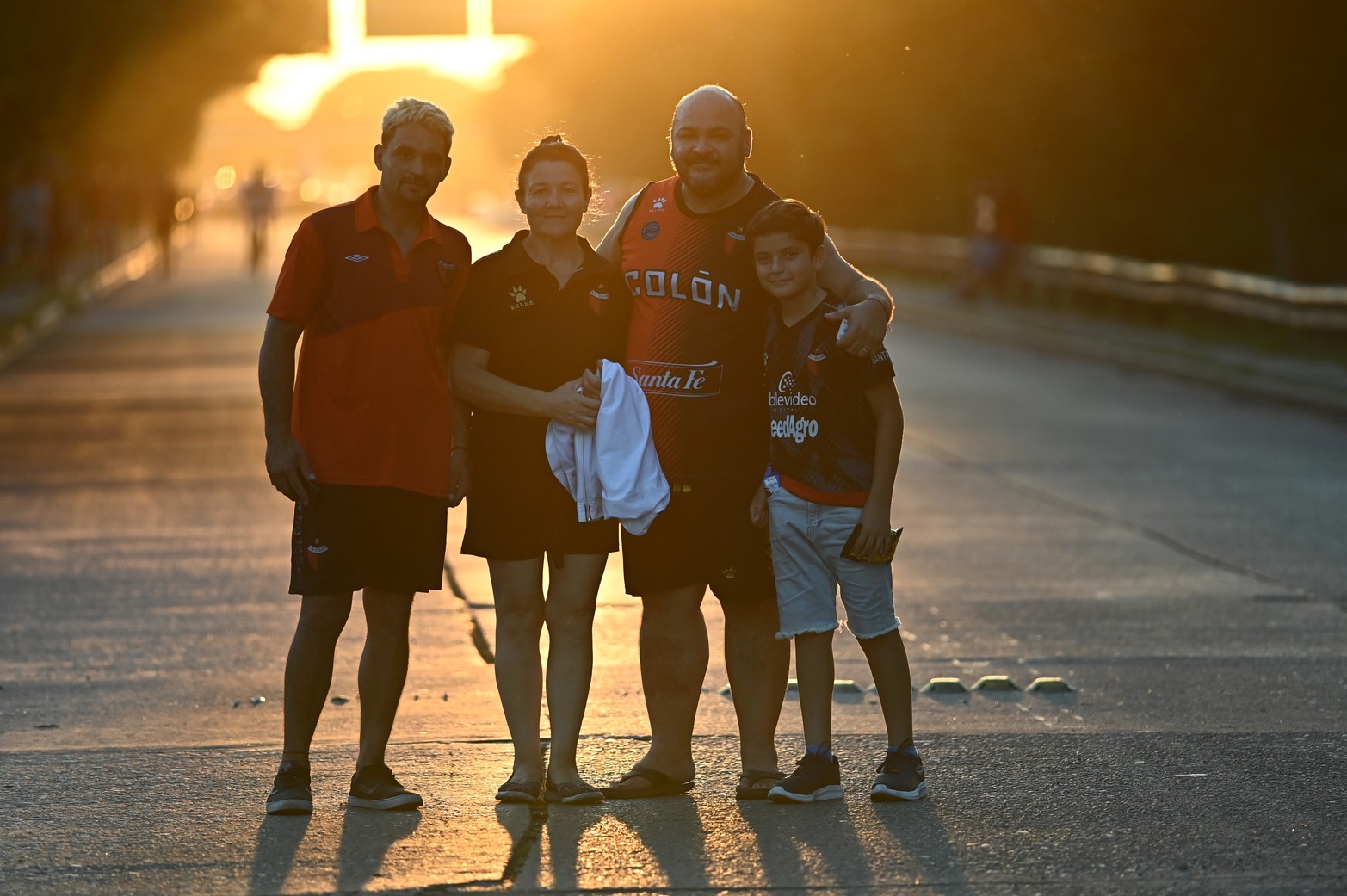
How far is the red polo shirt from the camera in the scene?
220 inches

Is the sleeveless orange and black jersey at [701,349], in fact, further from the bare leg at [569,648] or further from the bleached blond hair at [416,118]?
the bleached blond hair at [416,118]

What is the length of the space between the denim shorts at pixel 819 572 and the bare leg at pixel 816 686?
0.05 metres

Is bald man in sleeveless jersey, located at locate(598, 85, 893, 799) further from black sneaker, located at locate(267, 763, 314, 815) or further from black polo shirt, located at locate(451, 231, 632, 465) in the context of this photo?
black sneaker, located at locate(267, 763, 314, 815)

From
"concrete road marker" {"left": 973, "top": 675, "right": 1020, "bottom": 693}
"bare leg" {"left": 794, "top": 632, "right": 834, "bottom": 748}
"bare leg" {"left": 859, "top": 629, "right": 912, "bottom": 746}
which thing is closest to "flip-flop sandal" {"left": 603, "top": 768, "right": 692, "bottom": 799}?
"bare leg" {"left": 794, "top": 632, "right": 834, "bottom": 748}

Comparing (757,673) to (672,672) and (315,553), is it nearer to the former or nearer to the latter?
(672,672)

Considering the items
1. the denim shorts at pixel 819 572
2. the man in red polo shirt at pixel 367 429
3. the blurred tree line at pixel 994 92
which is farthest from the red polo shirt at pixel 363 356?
the blurred tree line at pixel 994 92

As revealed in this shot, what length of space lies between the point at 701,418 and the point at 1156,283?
21.9 metres

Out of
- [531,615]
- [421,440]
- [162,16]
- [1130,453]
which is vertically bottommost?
[1130,453]

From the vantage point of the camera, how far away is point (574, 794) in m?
5.61

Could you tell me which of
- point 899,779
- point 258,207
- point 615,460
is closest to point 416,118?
point 615,460

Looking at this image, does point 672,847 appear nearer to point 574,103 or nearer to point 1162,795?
point 1162,795

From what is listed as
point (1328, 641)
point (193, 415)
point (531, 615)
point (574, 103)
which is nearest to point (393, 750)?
point (531, 615)

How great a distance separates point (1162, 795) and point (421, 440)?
2.30 meters

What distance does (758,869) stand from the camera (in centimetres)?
497
